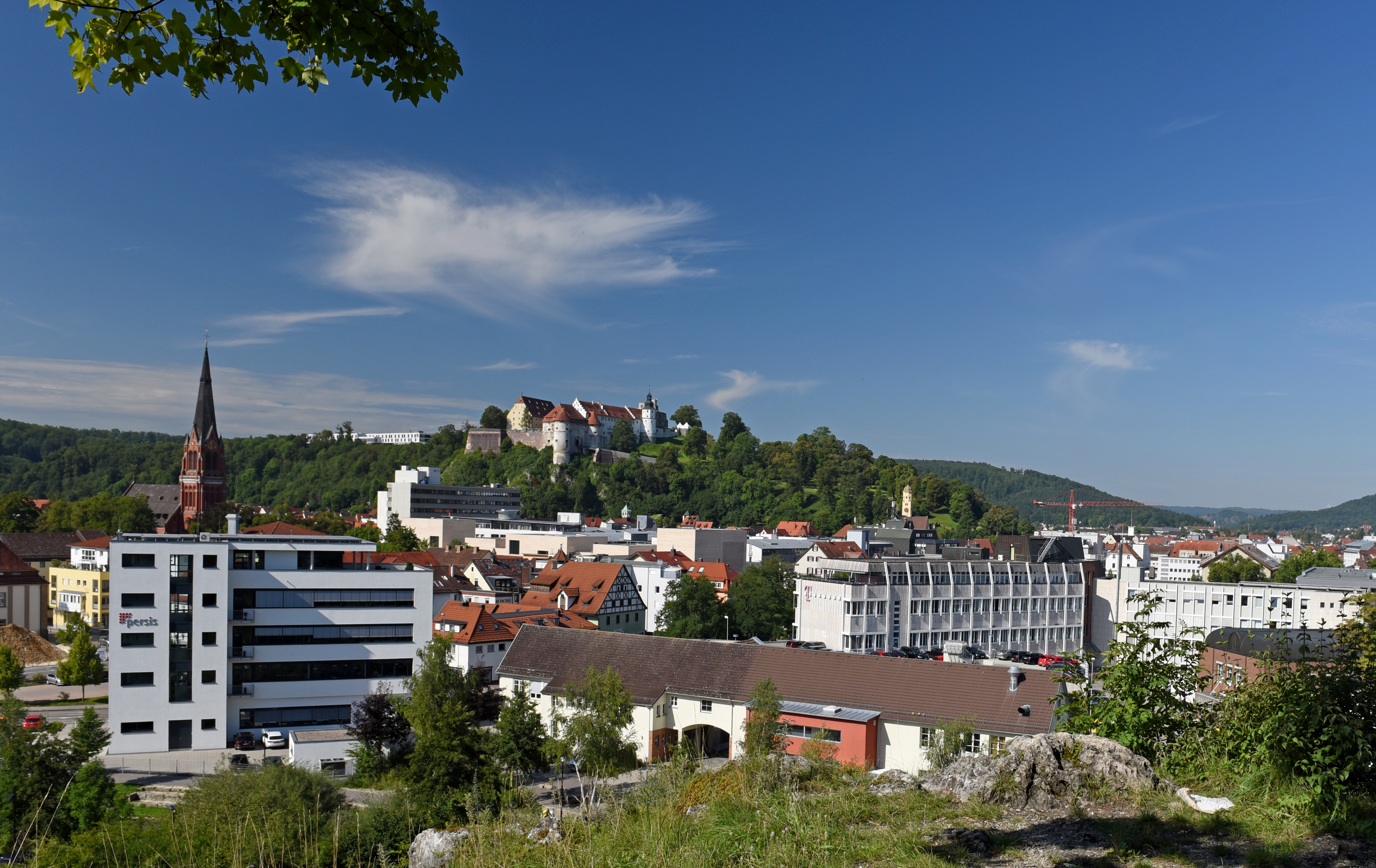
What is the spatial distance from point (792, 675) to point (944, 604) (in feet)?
87.9

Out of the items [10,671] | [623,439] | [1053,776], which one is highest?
[623,439]

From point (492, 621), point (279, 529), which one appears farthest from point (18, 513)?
point (492, 621)

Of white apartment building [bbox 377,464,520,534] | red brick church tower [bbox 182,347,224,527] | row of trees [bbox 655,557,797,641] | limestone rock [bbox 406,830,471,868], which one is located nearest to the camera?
limestone rock [bbox 406,830,471,868]

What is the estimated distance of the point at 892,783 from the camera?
6.04 m

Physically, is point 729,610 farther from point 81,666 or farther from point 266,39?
point 266,39

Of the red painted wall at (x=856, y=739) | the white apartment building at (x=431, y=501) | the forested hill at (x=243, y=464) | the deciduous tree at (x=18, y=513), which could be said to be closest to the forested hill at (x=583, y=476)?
the forested hill at (x=243, y=464)

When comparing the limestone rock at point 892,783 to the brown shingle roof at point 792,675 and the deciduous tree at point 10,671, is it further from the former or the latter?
the deciduous tree at point 10,671

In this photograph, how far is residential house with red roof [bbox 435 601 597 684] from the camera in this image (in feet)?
127

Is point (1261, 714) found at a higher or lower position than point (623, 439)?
lower

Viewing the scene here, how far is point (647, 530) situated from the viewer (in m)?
101

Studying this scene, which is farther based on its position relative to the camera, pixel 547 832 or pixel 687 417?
pixel 687 417

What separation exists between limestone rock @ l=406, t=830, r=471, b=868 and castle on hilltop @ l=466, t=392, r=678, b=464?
426 ft

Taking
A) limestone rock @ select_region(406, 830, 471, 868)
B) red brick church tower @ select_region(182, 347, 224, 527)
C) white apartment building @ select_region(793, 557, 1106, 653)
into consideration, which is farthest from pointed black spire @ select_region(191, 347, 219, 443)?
limestone rock @ select_region(406, 830, 471, 868)

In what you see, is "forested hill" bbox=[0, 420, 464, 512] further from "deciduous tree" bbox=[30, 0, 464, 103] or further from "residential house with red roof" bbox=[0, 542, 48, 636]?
"deciduous tree" bbox=[30, 0, 464, 103]
